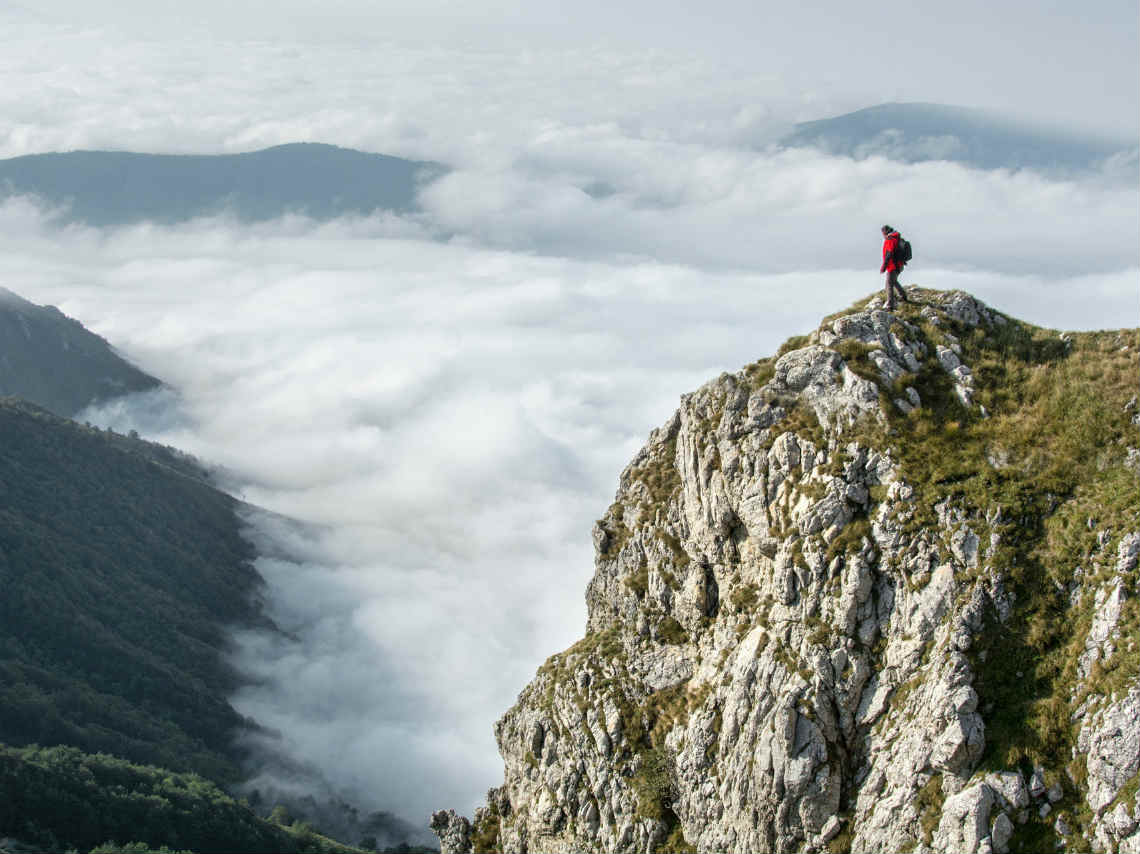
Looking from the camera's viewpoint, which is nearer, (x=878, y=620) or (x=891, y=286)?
(x=878, y=620)

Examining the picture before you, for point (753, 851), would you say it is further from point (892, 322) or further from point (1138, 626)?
point (892, 322)

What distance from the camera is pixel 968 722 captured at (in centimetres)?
2897

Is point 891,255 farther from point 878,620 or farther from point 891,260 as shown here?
point 878,620

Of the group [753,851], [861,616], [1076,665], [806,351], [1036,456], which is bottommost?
[753,851]

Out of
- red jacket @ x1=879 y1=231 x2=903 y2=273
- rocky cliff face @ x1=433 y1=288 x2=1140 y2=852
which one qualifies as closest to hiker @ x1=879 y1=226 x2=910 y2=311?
red jacket @ x1=879 y1=231 x2=903 y2=273

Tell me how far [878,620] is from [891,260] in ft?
56.0

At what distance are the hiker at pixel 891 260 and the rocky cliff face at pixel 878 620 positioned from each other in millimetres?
1365

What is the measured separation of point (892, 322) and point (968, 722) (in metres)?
18.0

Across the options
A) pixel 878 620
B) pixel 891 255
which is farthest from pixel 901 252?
pixel 878 620

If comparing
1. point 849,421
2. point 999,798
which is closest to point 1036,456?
point 849,421

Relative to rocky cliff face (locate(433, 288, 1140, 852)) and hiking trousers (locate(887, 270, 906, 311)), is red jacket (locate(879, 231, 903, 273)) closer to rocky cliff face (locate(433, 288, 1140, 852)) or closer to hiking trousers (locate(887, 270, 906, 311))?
hiking trousers (locate(887, 270, 906, 311))

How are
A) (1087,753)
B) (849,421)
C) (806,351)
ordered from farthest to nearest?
1. (806,351)
2. (849,421)
3. (1087,753)

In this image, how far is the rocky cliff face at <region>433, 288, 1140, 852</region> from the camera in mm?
28359

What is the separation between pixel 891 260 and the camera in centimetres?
4156
